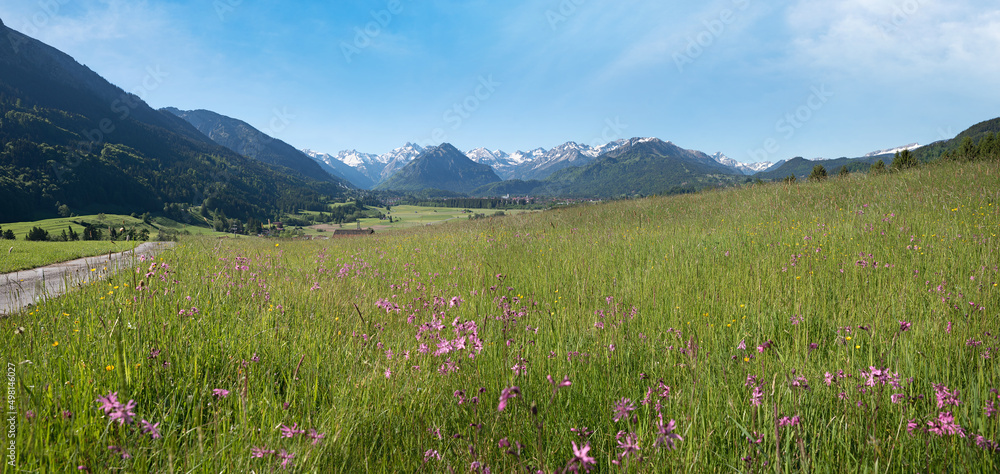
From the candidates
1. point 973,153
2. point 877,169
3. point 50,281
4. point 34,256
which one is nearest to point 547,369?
point 50,281

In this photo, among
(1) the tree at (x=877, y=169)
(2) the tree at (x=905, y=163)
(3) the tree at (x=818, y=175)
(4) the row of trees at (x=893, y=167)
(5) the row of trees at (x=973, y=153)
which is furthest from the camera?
(3) the tree at (x=818, y=175)

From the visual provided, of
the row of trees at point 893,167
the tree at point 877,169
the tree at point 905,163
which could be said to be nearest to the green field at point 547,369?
the row of trees at point 893,167

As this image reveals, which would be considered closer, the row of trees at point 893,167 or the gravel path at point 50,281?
the gravel path at point 50,281

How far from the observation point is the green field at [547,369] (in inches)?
68.0

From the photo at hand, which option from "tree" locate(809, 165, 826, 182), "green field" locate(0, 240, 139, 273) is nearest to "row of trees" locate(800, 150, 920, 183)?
"tree" locate(809, 165, 826, 182)

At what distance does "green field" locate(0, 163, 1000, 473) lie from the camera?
173cm

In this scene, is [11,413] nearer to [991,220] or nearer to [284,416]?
[284,416]

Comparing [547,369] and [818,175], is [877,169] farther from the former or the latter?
[547,369]

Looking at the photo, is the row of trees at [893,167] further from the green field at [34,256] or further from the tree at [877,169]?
the green field at [34,256]

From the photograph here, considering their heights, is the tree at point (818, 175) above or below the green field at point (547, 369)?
above

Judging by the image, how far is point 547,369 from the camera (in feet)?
9.09

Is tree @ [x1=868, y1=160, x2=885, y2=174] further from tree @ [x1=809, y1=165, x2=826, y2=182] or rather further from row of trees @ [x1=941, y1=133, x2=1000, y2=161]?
row of trees @ [x1=941, y1=133, x2=1000, y2=161]

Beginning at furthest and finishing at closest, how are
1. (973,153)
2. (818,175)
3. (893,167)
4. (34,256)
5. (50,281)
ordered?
1. (818,175)
2. (893,167)
3. (973,153)
4. (34,256)
5. (50,281)

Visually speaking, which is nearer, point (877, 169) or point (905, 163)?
point (905, 163)
